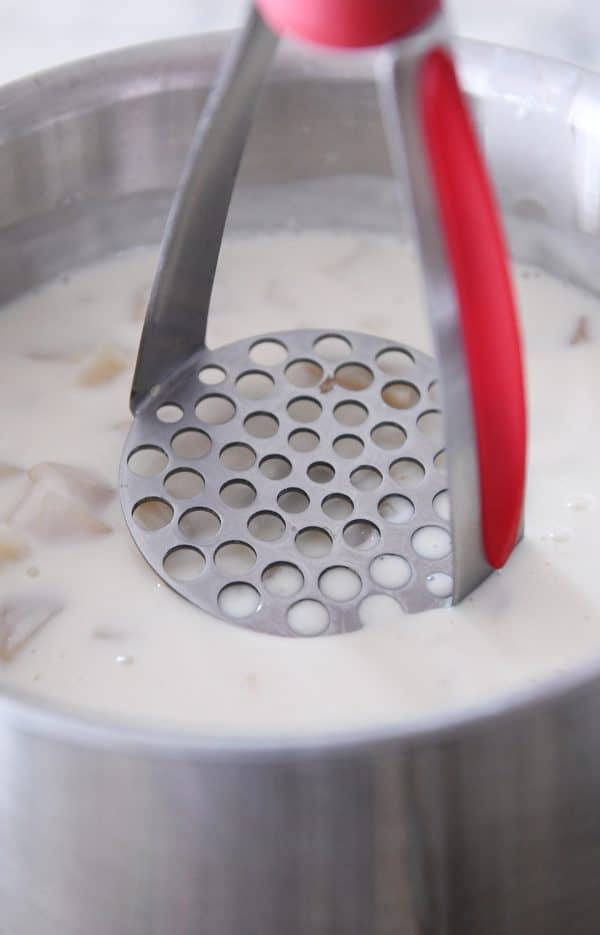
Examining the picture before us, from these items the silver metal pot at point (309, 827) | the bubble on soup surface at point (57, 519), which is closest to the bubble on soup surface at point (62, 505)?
the bubble on soup surface at point (57, 519)

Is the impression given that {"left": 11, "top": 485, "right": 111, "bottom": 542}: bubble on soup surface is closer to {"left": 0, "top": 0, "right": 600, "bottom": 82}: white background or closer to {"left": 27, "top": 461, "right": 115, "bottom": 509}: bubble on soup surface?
{"left": 27, "top": 461, "right": 115, "bottom": 509}: bubble on soup surface

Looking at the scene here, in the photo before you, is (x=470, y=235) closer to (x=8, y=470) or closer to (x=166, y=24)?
(x=8, y=470)

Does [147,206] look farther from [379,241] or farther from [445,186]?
[445,186]

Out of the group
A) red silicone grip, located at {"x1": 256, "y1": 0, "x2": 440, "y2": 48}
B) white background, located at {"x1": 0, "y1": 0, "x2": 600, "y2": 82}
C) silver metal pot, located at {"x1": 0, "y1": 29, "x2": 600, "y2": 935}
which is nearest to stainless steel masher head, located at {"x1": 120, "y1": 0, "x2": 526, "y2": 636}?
red silicone grip, located at {"x1": 256, "y1": 0, "x2": 440, "y2": 48}

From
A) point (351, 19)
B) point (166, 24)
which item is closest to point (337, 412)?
point (351, 19)

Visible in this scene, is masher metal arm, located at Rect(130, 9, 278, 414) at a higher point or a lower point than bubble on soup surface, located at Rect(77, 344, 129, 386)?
higher

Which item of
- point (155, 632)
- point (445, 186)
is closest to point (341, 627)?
point (155, 632)

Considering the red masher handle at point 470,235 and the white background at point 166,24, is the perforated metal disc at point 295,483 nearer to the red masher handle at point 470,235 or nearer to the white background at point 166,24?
the red masher handle at point 470,235
